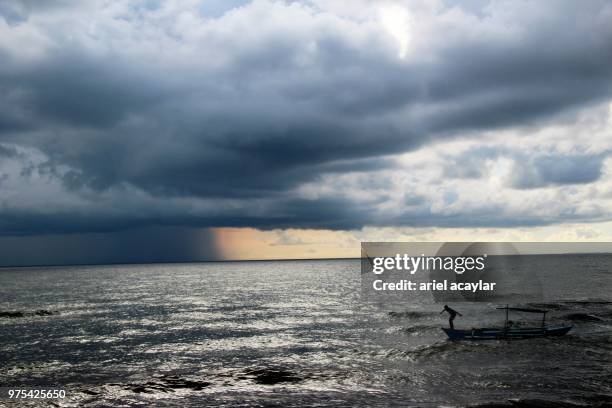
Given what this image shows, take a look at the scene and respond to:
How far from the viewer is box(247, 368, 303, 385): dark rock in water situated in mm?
35625

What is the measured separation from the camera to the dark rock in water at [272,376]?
3562cm

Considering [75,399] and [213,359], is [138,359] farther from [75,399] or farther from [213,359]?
[75,399]

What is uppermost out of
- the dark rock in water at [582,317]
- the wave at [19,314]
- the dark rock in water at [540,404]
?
the dark rock in water at [540,404]

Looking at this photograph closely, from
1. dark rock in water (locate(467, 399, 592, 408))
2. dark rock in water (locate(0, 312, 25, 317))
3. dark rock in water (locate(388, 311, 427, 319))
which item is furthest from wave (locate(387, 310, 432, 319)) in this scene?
dark rock in water (locate(0, 312, 25, 317))

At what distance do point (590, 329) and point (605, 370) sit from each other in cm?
2345

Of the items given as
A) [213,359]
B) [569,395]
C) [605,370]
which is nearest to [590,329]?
[605,370]

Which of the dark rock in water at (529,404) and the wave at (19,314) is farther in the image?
the wave at (19,314)

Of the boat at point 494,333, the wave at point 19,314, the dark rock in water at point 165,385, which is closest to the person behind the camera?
the dark rock in water at point 165,385

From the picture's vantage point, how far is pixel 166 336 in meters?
58.9

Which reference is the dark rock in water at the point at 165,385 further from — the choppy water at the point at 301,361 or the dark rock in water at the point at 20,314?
the dark rock in water at the point at 20,314

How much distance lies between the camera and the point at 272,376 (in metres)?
37.2

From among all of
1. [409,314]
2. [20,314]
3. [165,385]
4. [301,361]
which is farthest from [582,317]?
[20,314]

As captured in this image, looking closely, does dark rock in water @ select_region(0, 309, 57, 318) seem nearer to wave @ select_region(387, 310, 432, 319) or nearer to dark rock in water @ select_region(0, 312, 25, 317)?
dark rock in water @ select_region(0, 312, 25, 317)

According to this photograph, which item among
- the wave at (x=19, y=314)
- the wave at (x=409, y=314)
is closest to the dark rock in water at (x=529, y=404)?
the wave at (x=409, y=314)
